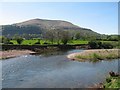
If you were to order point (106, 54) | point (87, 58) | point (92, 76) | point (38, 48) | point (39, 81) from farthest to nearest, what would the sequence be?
point (38, 48) < point (106, 54) < point (87, 58) < point (92, 76) < point (39, 81)

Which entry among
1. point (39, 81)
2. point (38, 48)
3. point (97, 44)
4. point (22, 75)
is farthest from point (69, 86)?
point (97, 44)

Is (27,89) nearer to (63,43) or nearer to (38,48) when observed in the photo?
(38,48)

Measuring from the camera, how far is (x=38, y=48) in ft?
307

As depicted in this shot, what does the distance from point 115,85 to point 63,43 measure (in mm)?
84113

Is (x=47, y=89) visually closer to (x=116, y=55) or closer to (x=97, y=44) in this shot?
(x=116, y=55)

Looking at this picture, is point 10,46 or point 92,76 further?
point 10,46

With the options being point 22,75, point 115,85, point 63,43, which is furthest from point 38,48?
point 115,85

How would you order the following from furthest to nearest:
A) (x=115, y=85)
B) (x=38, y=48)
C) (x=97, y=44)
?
(x=97, y=44)
(x=38, y=48)
(x=115, y=85)

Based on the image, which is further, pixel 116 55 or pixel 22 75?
pixel 116 55

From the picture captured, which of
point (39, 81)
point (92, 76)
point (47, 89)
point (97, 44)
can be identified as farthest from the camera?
point (97, 44)

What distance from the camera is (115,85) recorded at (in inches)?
975

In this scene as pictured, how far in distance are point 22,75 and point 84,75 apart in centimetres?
1053

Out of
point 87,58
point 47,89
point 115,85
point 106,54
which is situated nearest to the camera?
point 115,85

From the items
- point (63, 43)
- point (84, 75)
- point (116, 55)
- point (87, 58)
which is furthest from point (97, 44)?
point (84, 75)
